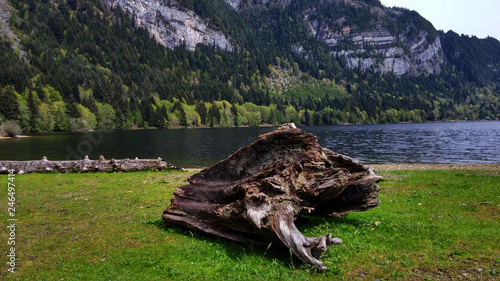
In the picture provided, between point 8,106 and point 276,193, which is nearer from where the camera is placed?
point 276,193

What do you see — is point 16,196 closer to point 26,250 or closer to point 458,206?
point 26,250

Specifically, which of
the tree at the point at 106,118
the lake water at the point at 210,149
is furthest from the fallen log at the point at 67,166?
the tree at the point at 106,118

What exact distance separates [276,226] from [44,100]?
192m

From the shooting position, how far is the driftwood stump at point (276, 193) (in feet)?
29.5

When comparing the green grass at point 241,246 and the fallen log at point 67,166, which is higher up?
the green grass at point 241,246

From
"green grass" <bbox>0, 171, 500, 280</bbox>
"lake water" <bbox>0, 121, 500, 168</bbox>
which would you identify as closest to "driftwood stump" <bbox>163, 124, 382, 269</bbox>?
"green grass" <bbox>0, 171, 500, 280</bbox>

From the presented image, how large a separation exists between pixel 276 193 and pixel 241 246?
2.14 m

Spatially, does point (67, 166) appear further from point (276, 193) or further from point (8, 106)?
point (8, 106)

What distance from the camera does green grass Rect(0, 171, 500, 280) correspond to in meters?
8.18

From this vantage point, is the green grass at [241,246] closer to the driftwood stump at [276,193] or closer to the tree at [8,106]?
the driftwood stump at [276,193]

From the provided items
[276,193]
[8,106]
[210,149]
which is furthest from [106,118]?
[276,193]

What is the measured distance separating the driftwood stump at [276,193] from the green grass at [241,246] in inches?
19.7

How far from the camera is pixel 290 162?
37.0 ft

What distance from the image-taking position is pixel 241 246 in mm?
9945
